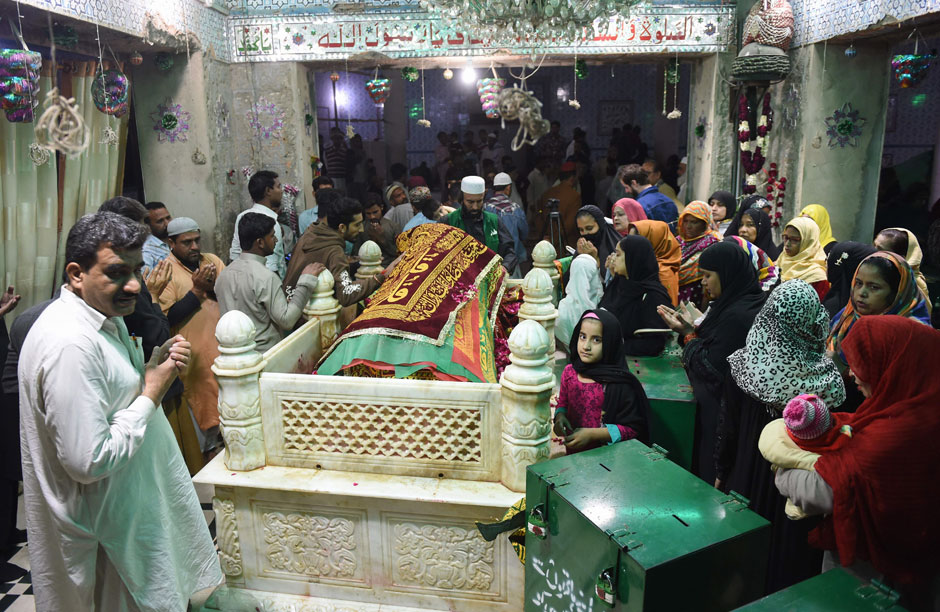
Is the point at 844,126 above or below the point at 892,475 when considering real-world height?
above

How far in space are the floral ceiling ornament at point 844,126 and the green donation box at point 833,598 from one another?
4922mm

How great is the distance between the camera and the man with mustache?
340 centimetres

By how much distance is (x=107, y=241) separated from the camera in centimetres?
181

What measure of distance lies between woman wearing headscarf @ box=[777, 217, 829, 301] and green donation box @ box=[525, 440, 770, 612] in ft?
9.59

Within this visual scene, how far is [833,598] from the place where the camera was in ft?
4.99

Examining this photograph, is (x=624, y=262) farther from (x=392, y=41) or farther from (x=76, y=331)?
(x=392, y=41)

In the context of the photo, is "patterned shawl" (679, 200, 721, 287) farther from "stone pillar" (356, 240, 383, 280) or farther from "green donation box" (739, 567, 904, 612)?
"green donation box" (739, 567, 904, 612)

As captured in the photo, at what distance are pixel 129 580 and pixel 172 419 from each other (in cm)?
156

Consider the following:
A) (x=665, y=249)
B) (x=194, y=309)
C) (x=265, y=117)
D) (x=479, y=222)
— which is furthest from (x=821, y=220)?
(x=265, y=117)

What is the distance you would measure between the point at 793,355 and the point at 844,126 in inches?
160

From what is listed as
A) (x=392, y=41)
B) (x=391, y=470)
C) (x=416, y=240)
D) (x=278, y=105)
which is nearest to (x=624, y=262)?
(x=416, y=240)

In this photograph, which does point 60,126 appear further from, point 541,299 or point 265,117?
point 541,299

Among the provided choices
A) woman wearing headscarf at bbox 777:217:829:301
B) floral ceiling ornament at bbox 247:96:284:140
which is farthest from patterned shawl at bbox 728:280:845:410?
floral ceiling ornament at bbox 247:96:284:140

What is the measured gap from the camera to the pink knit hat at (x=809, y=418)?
6.00 ft
